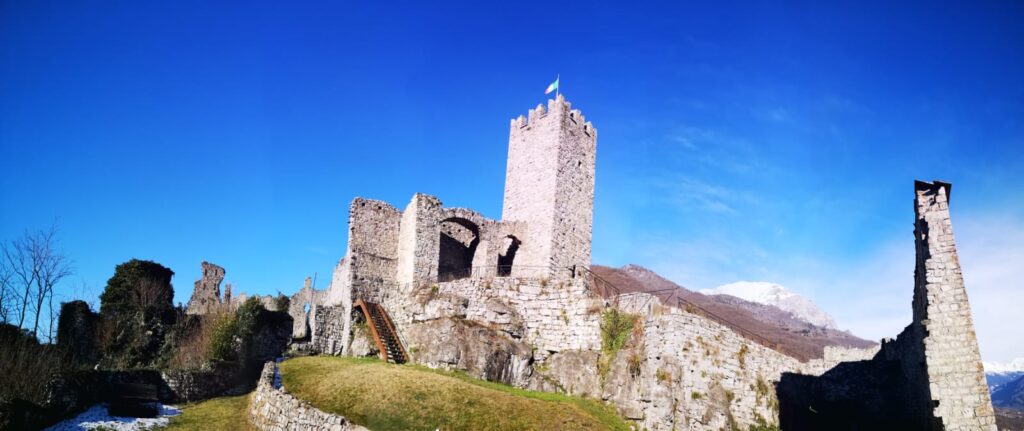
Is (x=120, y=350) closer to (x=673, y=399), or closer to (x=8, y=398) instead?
(x=8, y=398)

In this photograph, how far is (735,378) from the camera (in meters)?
25.1

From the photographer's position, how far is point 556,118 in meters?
37.1

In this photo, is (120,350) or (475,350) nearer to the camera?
(475,350)

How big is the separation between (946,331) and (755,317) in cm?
5947

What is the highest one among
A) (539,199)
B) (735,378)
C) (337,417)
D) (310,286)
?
(539,199)

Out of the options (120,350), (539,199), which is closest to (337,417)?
(120,350)

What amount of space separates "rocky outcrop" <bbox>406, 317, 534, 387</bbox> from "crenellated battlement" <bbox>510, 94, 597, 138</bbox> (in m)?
14.9

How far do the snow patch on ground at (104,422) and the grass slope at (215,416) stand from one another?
0.51 m

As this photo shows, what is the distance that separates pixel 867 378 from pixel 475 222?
19646 mm

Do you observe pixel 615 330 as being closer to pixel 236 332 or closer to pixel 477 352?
pixel 477 352

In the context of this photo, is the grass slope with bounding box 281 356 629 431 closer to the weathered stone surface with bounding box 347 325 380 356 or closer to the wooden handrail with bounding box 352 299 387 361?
the wooden handrail with bounding box 352 299 387 361

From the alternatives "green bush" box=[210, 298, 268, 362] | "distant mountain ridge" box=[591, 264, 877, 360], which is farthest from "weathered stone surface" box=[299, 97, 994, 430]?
"distant mountain ridge" box=[591, 264, 877, 360]

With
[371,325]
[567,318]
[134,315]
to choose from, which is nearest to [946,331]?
[567,318]

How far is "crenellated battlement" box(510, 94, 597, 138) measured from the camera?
37281 mm
